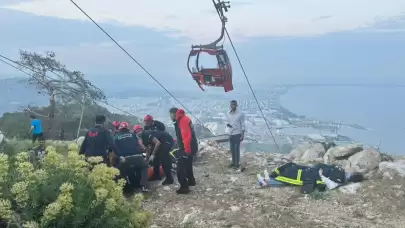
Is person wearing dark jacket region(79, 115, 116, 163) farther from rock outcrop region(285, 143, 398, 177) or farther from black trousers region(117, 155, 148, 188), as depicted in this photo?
rock outcrop region(285, 143, 398, 177)

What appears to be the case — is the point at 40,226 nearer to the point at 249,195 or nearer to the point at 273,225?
the point at 273,225

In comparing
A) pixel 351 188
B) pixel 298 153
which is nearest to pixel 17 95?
pixel 298 153

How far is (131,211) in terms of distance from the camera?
4082 millimetres

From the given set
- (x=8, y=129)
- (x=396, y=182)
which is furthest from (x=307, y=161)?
(x=8, y=129)

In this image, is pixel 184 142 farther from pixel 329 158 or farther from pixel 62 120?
pixel 62 120

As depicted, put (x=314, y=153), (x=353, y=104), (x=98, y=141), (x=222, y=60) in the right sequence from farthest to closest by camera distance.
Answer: (x=353, y=104)
(x=222, y=60)
(x=314, y=153)
(x=98, y=141)

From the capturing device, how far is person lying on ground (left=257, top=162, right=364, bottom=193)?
851 cm

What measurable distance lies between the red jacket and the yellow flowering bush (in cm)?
406

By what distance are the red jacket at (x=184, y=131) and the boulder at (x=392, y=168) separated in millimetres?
3754

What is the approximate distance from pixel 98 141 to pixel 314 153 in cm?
597

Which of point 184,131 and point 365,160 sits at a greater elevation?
point 184,131

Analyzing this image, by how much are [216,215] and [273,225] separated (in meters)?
0.92

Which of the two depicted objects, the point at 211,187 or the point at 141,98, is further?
the point at 141,98

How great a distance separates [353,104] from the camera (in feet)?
249
